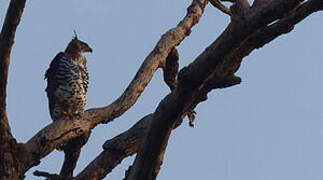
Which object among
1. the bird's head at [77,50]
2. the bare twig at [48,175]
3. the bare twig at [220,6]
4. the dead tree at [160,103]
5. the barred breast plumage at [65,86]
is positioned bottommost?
the bare twig at [48,175]

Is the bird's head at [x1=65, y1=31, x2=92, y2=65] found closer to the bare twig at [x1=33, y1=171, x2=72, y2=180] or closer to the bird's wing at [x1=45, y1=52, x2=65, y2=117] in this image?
the bird's wing at [x1=45, y1=52, x2=65, y2=117]

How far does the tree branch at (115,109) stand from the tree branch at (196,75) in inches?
39.4

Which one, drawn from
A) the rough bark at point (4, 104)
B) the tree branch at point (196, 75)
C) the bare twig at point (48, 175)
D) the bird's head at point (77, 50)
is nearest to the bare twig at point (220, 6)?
the bird's head at point (77, 50)

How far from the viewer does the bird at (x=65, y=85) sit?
717 centimetres

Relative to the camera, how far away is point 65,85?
729 cm

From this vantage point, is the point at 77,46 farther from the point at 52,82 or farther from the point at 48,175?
the point at 48,175

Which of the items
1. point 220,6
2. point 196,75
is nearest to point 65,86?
point 220,6

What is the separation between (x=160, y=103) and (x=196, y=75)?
1.07ft

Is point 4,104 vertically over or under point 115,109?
under

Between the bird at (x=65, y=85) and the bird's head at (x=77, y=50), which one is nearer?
the bird at (x=65, y=85)

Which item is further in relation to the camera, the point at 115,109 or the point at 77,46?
the point at 77,46

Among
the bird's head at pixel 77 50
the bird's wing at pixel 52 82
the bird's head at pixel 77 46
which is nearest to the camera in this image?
the bird's wing at pixel 52 82

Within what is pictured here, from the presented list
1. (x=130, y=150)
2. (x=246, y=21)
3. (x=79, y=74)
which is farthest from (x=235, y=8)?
(x=79, y=74)

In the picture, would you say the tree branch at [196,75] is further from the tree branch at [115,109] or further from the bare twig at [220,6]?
the bare twig at [220,6]
